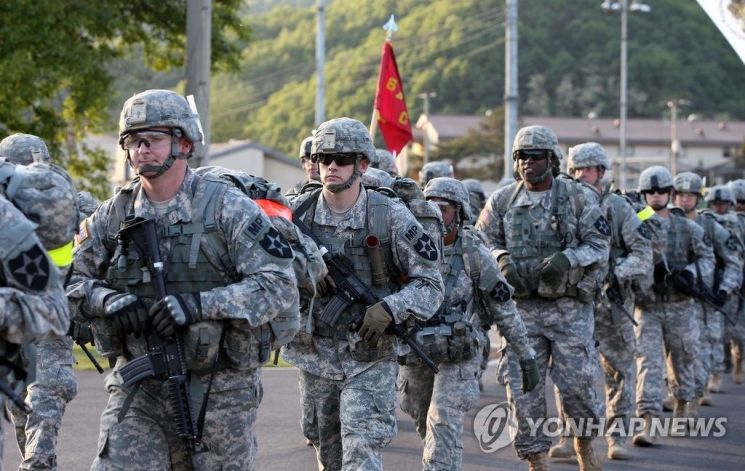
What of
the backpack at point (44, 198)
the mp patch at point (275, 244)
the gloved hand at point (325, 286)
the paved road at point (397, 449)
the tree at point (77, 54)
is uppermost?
the tree at point (77, 54)

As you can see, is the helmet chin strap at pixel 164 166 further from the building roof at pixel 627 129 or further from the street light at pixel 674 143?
the building roof at pixel 627 129

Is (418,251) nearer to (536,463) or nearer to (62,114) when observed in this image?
(536,463)

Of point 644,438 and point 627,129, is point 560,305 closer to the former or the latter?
point 644,438

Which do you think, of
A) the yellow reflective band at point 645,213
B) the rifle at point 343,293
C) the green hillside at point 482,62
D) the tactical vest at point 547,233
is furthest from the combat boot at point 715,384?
the green hillside at point 482,62

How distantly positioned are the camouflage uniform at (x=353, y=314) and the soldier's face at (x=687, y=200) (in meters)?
7.28

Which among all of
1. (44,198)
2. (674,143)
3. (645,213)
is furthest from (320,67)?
(674,143)

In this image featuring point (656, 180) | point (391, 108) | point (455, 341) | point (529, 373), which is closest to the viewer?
point (455, 341)

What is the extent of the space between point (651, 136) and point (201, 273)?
9483 cm

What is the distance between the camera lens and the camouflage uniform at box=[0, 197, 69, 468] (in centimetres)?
457

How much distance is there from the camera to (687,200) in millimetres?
13781

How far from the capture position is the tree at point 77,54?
17.2 m

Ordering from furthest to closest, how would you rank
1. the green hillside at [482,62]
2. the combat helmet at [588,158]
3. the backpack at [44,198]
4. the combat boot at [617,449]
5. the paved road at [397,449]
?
the green hillside at [482,62] < the combat helmet at [588,158] < the combat boot at [617,449] < the paved road at [397,449] < the backpack at [44,198]

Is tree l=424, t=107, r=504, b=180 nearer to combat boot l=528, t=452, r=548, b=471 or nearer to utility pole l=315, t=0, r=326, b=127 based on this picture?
utility pole l=315, t=0, r=326, b=127

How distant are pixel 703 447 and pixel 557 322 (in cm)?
267
